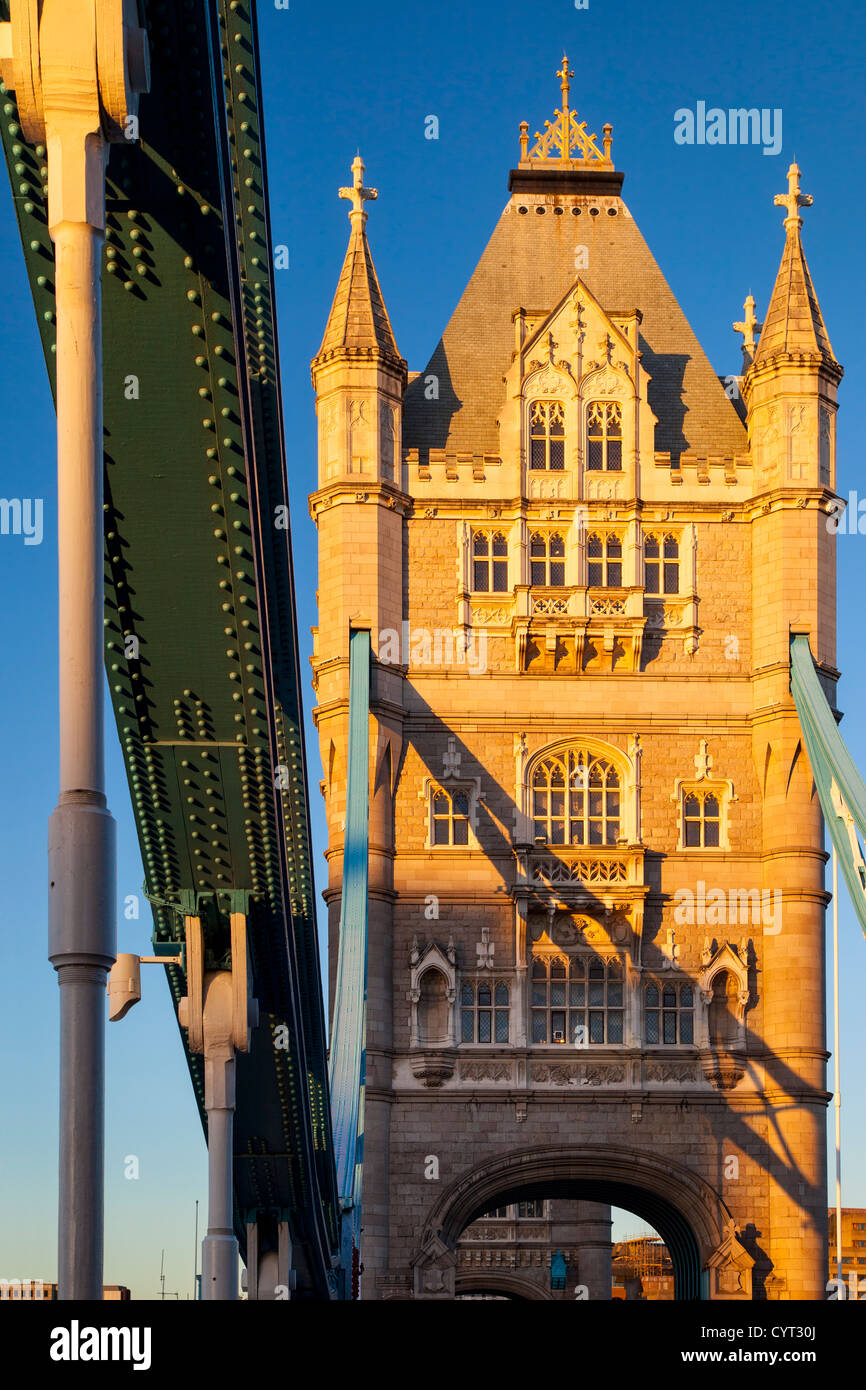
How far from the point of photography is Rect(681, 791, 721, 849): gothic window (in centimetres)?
4291

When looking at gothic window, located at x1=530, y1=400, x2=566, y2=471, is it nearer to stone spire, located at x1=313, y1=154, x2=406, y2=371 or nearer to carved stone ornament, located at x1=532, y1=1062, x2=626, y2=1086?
stone spire, located at x1=313, y1=154, x2=406, y2=371

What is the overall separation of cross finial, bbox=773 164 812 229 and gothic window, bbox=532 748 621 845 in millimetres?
11599

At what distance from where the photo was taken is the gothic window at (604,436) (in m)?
44.7

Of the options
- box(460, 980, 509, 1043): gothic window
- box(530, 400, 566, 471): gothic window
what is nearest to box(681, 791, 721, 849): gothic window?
box(460, 980, 509, 1043): gothic window

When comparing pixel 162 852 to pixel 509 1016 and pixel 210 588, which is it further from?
pixel 509 1016

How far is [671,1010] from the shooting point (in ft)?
139

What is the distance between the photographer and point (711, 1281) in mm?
40438

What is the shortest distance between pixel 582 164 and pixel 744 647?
11.6 m

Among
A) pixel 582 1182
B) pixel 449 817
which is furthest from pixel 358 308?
pixel 582 1182

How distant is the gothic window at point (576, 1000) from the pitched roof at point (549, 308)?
406 inches

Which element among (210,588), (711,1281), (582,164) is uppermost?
(582,164)

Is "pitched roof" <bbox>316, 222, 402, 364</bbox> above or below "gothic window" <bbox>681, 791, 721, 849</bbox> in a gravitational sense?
above

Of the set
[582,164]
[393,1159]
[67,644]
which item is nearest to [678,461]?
[582,164]

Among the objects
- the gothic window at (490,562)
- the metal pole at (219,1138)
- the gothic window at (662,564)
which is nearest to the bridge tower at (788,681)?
the gothic window at (662,564)
